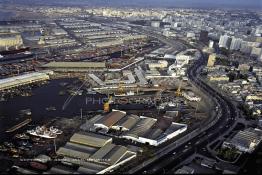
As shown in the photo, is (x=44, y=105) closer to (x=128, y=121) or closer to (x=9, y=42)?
(x=128, y=121)

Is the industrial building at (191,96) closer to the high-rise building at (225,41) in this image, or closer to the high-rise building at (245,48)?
the high-rise building at (245,48)

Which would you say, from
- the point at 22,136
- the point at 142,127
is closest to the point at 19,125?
the point at 22,136

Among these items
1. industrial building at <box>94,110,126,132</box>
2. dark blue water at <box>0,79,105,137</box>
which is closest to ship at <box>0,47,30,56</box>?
dark blue water at <box>0,79,105,137</box>

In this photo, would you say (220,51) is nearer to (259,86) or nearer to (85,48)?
(259,86)

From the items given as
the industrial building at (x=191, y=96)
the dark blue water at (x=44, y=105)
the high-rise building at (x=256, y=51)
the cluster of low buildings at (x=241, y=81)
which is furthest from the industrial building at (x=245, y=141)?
the high-rise building at (x=256, y=51)

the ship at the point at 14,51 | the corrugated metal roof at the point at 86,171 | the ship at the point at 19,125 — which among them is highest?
the ship at the point at 14,51

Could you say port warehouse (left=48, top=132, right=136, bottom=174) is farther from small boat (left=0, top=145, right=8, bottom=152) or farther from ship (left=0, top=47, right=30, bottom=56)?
ship (left=0, top=47, right=30, bottom=56)
